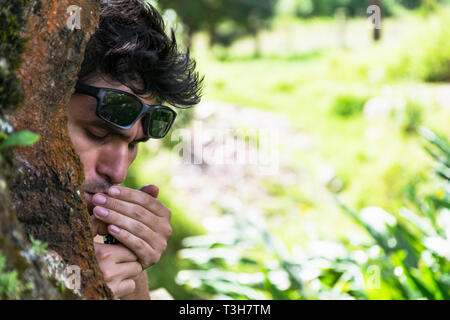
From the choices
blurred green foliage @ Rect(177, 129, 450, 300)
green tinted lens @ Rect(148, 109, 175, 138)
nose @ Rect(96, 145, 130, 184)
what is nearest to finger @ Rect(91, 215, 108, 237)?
nose @ Rect(96, 145, 130, 184)

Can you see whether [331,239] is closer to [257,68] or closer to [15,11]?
[15,11]

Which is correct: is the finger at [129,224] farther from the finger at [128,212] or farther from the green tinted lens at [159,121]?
the green tinted lens at [159,121]

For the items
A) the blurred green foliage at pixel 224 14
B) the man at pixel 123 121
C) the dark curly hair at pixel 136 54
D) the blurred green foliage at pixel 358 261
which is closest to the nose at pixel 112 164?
the man at pixel 123 121

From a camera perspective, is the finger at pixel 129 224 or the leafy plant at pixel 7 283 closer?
the leafy plant at pixel 7 283

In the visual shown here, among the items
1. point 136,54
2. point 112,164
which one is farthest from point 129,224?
point 136,54

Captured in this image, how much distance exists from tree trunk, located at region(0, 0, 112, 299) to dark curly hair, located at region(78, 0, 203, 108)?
27.5 inches

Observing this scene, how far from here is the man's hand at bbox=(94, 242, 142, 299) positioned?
129 centimetres

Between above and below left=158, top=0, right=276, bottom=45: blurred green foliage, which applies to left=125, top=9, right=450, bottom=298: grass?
below

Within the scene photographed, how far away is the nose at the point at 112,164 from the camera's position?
65.1 inches

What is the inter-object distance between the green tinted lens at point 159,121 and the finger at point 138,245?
0.45 m

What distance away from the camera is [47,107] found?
93 cm

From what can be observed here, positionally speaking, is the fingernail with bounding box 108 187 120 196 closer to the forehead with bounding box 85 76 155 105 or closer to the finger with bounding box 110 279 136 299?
the finger with bounding box 110 279 136 299

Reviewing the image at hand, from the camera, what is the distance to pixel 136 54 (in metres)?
1.76

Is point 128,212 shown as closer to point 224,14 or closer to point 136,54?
point 136,54
